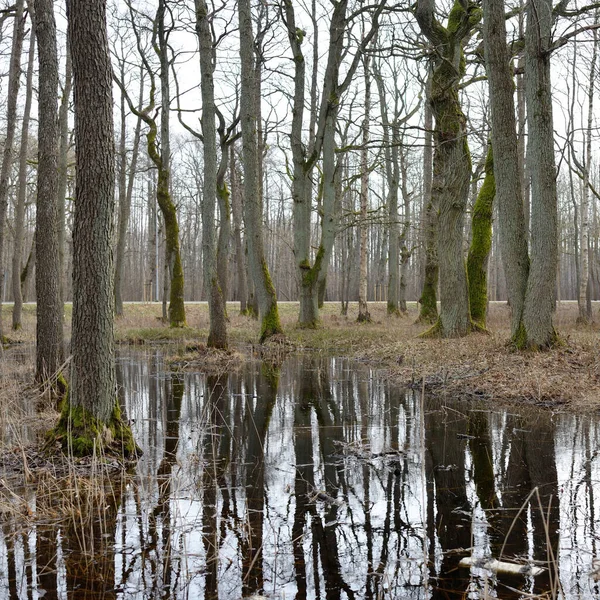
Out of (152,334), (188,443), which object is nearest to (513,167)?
(188,443)

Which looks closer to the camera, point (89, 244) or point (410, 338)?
point (89, 244)

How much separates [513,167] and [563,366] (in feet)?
13.2

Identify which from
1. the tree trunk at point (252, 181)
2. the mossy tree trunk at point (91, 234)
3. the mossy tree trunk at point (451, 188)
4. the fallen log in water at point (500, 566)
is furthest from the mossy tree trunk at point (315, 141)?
the fallen log in water at point (500, 566)

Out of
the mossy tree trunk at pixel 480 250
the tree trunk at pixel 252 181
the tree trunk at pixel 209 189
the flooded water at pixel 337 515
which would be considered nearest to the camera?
the flooded water at pixel 337 515

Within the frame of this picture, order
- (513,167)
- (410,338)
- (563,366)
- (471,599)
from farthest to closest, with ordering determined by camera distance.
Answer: (410,338) < (513,167) < (563,366) < (471,599)

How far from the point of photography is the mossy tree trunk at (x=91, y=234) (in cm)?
549

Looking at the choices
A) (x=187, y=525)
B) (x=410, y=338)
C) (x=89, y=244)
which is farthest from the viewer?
(x=410, y=338)

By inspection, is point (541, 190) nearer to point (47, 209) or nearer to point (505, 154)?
point (505, 154)

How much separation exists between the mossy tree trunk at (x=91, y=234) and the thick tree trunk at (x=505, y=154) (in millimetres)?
8002

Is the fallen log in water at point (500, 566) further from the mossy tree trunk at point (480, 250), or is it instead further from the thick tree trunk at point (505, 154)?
the mossy tree trunk at point (480, 250)

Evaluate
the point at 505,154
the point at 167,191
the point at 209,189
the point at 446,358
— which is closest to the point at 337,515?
the point at 446,358

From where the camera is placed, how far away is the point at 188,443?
6.50 m

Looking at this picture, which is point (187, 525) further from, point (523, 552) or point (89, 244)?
point (89, 244)

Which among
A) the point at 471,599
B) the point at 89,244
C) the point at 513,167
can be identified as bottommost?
the point at 471,599
